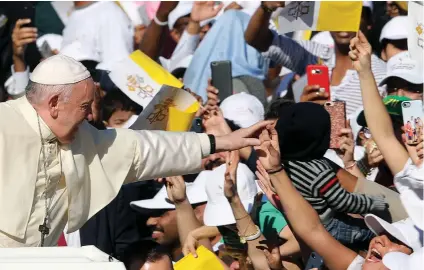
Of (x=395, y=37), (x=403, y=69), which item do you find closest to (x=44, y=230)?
(x=403, y=69)

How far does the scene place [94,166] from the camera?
6281 millimetres

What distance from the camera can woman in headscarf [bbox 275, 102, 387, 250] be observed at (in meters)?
6.08

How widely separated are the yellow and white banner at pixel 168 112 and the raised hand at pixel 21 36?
3159 mm

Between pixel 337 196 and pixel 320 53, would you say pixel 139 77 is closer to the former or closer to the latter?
pixel 320 53

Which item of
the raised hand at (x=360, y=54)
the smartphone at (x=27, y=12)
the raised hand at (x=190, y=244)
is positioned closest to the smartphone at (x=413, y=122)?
the raised hand at (x=360, y=54)

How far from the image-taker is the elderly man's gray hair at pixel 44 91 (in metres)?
5.96

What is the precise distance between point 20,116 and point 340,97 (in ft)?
9.75

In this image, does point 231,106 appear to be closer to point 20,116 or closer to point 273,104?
point 273,104

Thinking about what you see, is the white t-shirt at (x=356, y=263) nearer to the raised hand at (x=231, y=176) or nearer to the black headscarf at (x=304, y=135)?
the black headscarf at (x=304, y=135)

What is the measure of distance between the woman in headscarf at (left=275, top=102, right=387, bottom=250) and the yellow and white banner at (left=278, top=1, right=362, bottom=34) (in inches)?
58.3

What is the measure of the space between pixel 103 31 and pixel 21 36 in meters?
0.67

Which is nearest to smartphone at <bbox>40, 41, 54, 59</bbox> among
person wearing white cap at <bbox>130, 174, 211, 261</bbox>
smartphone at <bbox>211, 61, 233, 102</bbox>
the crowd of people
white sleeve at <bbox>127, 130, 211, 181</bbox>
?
the crowd of people

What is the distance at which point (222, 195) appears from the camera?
696 centimetres

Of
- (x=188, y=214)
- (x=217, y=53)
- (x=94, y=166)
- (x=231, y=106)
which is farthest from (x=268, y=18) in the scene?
(x=94, y=166)
